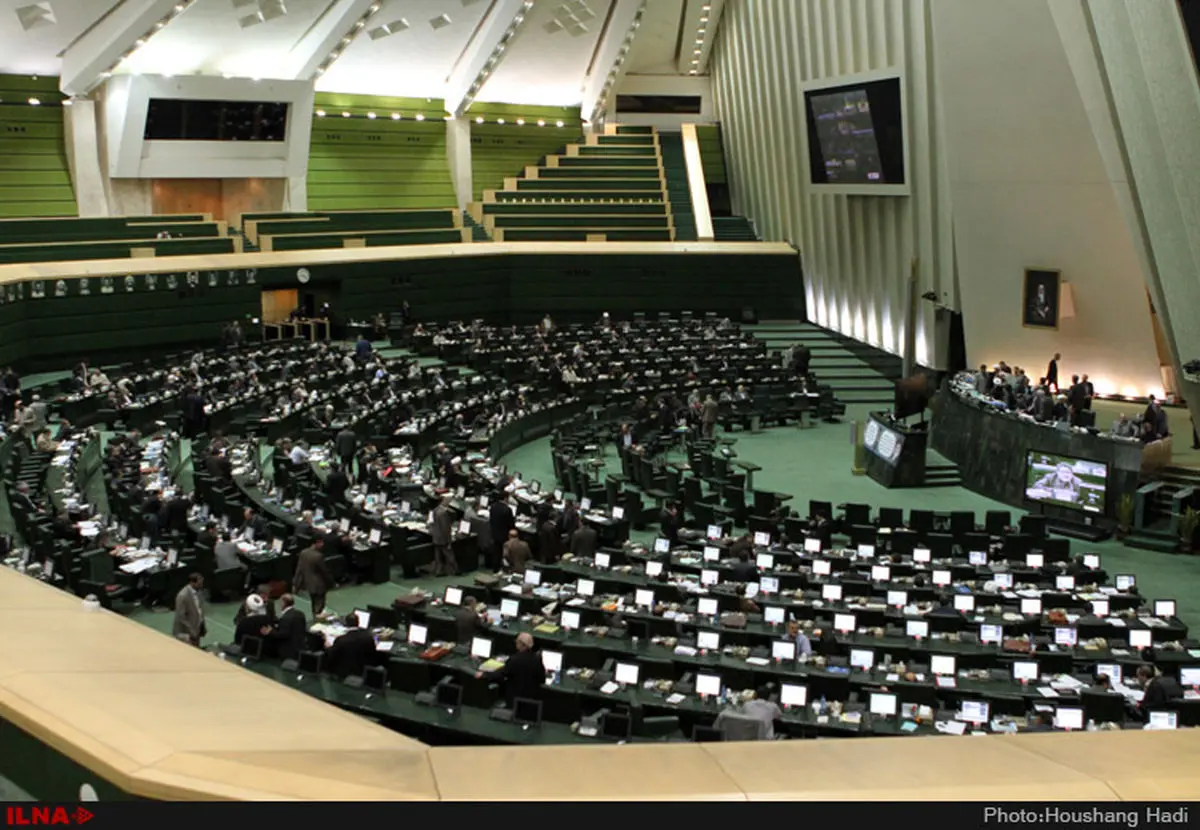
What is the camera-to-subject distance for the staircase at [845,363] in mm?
35250

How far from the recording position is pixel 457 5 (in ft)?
132

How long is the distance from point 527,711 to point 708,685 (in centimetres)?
184

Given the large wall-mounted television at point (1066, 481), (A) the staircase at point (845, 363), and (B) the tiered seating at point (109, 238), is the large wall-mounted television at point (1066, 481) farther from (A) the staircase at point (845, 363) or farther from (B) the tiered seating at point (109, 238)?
(B) the tiered seating at point (109, 238)

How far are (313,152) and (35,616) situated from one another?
4110cm

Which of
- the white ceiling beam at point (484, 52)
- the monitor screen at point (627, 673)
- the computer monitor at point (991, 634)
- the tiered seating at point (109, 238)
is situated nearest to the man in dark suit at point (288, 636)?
the monitor screen at point (627, 673)

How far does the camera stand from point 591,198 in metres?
46.1

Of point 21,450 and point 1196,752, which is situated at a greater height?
point 1196,752

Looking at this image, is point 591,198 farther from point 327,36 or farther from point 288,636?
point 288,636

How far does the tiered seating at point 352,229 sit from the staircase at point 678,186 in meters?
7.52

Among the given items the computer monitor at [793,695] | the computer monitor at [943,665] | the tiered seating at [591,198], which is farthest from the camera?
the tiered seating at [591,198]
